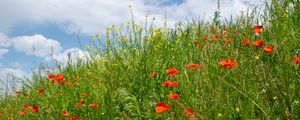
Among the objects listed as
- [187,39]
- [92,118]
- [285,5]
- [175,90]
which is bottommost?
[92,118]

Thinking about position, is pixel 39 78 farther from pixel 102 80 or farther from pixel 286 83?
pixel 286 83

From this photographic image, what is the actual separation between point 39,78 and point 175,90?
3634mm

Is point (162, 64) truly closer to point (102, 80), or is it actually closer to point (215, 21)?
point (102, 80)

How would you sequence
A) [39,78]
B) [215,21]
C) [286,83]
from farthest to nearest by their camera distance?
[39,78], [215,21], [286,83]

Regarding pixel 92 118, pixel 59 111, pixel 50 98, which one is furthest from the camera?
pixel 50 98

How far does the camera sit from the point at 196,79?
108 inches

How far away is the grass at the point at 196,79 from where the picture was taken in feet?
7.61

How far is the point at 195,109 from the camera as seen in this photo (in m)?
2.38

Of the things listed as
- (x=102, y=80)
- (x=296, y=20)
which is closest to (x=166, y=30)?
(x=102, y=80)

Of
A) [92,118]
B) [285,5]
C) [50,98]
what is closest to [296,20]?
[285,5]

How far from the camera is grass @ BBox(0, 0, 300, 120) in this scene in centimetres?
232

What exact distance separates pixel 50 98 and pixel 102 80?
824 millimetres

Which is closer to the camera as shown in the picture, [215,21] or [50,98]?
[50,98]

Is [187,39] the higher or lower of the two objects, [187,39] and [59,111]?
the higher
